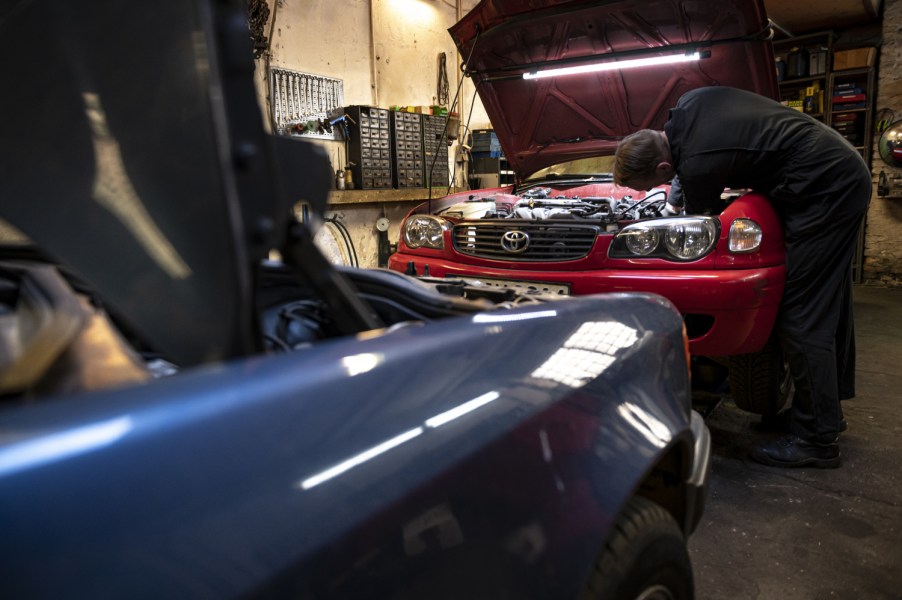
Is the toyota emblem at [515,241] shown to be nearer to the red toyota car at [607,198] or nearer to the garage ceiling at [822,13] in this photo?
the red toyota car at [607,198]

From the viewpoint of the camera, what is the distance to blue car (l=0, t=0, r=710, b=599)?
0.48 m

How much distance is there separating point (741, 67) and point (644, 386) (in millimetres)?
2795

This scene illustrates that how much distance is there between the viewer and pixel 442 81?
773 centimetres

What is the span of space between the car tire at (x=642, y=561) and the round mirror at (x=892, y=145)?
7.44m

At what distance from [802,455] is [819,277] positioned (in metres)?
0.74

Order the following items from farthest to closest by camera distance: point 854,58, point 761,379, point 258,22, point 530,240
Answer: point 854,58, point 258,22, point 530,240, point 761,379

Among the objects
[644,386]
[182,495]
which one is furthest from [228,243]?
[644,386]

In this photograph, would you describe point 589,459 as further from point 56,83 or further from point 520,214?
point 520,214

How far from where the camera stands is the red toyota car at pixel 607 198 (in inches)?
98.2

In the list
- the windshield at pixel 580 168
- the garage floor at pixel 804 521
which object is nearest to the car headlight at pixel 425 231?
the windshield at pixel 580 168

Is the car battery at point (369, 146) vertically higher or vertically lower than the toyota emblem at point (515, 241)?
higher

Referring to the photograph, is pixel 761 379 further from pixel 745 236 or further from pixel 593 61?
pixel 593 61

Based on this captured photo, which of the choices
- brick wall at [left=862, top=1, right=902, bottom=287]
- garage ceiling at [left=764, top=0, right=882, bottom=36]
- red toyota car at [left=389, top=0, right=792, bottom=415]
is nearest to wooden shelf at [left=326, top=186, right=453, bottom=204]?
red toyota car at [left=389, top=0, right=792, bottom=415]

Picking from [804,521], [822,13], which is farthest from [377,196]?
[822,13]
